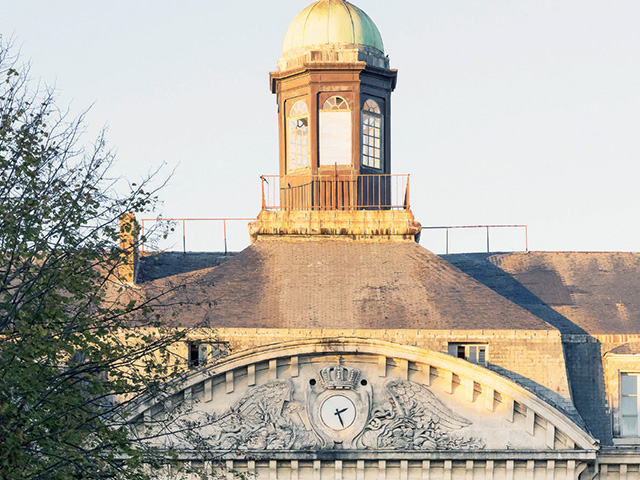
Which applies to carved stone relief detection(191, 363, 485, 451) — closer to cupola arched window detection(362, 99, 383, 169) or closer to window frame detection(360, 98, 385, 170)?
window frame detection(360, 98, 385, 170)

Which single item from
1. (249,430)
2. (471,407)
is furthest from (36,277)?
(471,407)

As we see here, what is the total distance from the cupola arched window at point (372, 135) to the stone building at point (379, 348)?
51 cm

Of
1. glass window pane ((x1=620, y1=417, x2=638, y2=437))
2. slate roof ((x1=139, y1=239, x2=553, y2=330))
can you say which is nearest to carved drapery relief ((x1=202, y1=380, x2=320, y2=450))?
slate roof ((x1=139, y1=239, x2=553, y2=330))

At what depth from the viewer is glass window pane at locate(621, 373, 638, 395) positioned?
4431cm

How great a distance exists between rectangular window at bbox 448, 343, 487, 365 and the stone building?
0.18ft

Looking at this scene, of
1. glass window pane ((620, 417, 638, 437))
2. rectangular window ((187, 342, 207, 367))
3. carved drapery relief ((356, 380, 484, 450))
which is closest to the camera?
carved drapery relief ((356, 380, 484, 450))

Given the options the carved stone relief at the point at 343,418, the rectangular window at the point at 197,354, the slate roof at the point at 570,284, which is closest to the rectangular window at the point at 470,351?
the carved stone relief at the point at 343,418

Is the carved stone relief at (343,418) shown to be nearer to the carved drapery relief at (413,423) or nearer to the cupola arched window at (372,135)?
the carved drapery relief at (413,423)

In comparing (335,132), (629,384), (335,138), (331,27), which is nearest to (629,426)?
(629,384)

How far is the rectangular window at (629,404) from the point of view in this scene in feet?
144

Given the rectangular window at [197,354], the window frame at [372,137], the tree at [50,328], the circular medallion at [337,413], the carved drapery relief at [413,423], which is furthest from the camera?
the window frame at [372,137]

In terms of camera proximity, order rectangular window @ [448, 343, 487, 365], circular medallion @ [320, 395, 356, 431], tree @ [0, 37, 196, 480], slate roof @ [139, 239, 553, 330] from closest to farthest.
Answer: tree @ [0, 37, 196, 480] < circular medallion @ [320, 395, 356, 431] < rectangular window @ [448, 343, 487, 365] < slate roof @ [139, 239, 553, 330]

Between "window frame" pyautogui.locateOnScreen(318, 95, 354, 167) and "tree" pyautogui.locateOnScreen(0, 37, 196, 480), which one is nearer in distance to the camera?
"tree" pyautogui.locateOnScreen(0, 37, 196, 480)

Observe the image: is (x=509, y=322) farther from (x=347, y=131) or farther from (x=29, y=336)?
(x=29, y=336)
